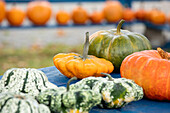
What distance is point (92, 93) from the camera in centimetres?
101

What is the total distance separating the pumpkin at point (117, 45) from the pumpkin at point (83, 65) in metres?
0.12

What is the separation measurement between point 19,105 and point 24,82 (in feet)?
0.78

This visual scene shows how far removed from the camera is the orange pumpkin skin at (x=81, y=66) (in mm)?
1516

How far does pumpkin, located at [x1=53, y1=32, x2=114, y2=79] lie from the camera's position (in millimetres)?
1515

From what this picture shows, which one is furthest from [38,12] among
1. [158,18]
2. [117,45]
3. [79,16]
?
[117,45]

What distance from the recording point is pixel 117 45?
5.65ft

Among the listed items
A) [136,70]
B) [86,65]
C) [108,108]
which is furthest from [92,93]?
[86,65]

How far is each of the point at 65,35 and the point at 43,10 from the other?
2.85 m

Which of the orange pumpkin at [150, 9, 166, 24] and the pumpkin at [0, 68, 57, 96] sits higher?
the pumpkin at [0, 68, 57, 96]

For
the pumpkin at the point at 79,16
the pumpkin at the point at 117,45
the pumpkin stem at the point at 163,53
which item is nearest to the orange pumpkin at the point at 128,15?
the pumpkin at the point at 79,16

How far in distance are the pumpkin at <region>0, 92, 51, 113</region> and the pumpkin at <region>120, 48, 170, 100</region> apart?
0.55 metres

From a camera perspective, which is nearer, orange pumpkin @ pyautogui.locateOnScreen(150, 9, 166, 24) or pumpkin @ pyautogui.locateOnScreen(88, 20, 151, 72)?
pumpkin @ pyautogui.locateOnScreen(88, 20, 151, 72)

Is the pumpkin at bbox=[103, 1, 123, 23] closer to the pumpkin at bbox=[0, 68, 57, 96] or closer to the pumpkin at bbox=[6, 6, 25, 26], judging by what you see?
the pumpkin at bbox=[6, 6, 25, 26]

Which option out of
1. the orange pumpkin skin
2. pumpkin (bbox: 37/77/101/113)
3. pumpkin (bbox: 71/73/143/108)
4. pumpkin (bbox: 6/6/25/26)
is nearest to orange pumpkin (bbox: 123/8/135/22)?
pumpkin (bbox: 6/6/25/26)
